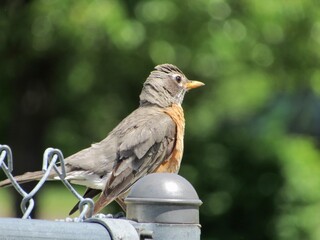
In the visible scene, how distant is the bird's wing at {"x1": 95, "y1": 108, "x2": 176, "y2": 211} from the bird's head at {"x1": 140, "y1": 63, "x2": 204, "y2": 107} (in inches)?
12.7

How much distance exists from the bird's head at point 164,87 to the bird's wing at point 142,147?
323 mm

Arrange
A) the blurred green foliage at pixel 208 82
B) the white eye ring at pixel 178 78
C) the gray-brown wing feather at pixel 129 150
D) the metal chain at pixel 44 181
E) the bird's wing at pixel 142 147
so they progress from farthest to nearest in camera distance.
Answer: the blurred green foliage at pixel 208 82 < the white eye ring at pixel 178 78 < the gray-brown wing feather at pixel 129 150 < the bird's wing at pixel 142 147 < the metal chain at pixel 44 181

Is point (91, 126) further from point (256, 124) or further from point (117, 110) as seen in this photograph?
point (256, 124)

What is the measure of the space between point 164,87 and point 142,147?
750 millimetres

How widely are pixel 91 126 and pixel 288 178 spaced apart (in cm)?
261

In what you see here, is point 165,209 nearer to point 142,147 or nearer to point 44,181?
point 44,181

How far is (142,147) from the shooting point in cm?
625

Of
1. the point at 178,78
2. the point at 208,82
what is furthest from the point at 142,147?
the point at 208,82

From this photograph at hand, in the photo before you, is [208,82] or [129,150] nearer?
[129,150]

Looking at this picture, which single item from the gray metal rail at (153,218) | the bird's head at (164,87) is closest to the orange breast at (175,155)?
the bird's head at (164,87)

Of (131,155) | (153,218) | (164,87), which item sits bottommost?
(131,155)

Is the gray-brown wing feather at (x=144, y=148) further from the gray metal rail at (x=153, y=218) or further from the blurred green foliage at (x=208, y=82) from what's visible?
the gray metal rail at (x=153, y=218)

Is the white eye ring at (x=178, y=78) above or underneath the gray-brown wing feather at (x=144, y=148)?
above

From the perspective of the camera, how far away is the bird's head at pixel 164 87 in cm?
684
